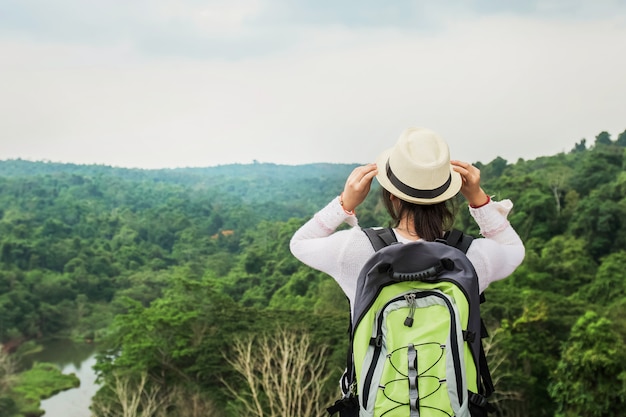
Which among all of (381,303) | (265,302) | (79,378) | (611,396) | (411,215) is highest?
(411,215)

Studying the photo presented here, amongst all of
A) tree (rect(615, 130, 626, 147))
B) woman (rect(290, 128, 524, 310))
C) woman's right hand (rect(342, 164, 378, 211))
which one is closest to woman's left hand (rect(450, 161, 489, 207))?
woman (rect(290, 128, 524, 310))

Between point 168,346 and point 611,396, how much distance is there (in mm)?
8311

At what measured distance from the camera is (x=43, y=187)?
50312mm

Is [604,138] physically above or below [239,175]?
above

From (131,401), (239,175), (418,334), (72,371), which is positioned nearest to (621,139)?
(72,371)

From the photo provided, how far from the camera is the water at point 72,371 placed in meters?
17.0

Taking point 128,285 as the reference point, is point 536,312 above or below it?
above

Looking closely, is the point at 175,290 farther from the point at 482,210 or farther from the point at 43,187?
the point at 43,187

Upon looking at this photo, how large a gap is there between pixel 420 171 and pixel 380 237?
0.13m

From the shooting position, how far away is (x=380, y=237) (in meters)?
1.22

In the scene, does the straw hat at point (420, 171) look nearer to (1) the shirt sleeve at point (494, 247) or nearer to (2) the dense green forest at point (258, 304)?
(1) the shirt sleeve at point (494, 247)

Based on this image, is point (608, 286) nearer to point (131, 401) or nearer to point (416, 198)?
point (131, 401)

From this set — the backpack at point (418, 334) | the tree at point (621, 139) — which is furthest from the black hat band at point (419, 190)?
the tree at point (621, 139)

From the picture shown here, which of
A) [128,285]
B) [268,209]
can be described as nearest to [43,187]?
[268,209]
